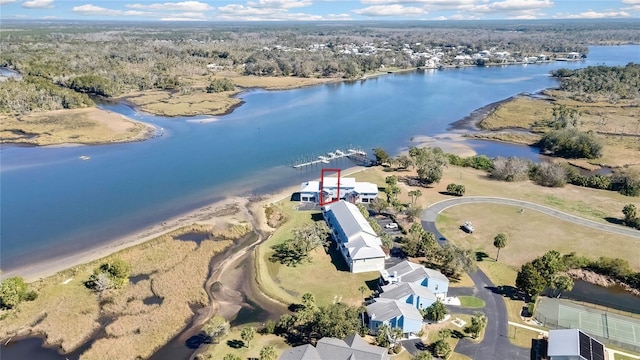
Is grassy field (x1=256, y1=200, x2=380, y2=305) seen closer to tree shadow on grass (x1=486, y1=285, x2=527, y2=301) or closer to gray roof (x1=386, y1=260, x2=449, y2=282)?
gray roof (x1=386, y1=260, x2=449, y2=282)

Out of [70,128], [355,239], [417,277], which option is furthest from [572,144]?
[70,128]

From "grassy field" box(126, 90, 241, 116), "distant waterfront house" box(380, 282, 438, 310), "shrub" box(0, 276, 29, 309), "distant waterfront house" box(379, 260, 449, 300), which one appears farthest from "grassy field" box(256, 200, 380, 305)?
"grassy field" box(126, 90, 241, 116)

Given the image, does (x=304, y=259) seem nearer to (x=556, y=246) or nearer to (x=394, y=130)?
(x=556, y=246)

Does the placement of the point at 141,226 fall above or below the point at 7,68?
below

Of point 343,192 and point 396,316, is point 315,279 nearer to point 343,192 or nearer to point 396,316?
point 396,316

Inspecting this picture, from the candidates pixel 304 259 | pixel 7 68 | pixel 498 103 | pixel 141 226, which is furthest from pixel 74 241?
pixel 7 68

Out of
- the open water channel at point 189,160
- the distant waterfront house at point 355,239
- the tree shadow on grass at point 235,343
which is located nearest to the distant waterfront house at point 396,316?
the distant waterfront house at point 355,239
